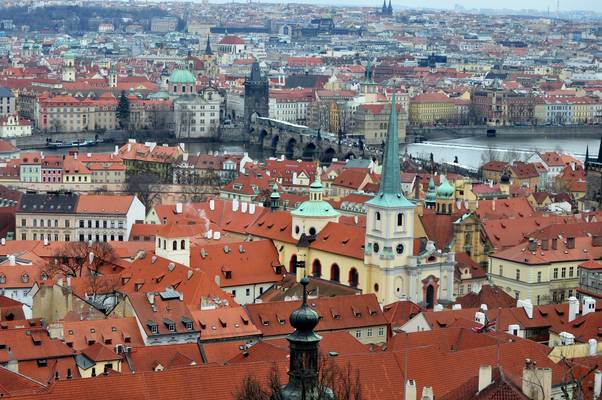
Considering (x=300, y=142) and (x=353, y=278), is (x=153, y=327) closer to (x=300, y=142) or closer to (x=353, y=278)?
(x=353, y=278)

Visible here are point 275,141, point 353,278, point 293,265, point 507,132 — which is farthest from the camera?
point 507,132

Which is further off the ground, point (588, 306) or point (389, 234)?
point (389, 234)

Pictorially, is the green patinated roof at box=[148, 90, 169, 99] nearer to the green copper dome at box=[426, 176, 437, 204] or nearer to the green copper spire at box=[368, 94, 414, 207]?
the green copper dome at box=[426, 176, 437, 204]

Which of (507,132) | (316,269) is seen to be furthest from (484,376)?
(507,132)

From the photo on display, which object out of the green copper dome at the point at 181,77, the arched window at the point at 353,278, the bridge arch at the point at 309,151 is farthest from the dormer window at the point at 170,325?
the green copper dome at the point at 181,77

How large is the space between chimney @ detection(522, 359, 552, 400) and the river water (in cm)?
5492

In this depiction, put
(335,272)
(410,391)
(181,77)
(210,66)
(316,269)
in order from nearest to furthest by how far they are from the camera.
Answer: (410,391)
(335,272)
(316,269)
(181,77)
(210,66)

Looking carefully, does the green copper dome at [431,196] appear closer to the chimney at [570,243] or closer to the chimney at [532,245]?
the chimney at [570,243]

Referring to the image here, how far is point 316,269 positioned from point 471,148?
5358 cm

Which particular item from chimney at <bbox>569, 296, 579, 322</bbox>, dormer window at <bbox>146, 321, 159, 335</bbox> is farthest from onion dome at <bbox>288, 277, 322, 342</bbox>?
chimney at <bbox>569, 296, 579, 322</bbox>

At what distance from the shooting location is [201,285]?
98.7 ft

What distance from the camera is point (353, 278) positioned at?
34.1 meters

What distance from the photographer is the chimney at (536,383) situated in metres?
17.1

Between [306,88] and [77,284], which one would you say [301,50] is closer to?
[306,88]
